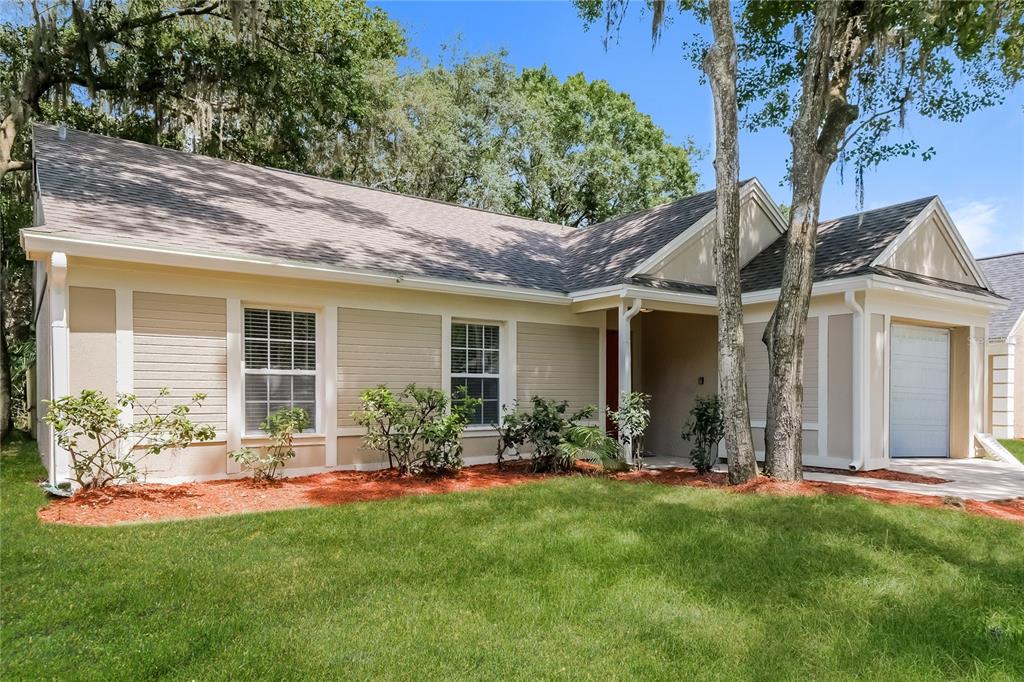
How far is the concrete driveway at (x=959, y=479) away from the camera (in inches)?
291

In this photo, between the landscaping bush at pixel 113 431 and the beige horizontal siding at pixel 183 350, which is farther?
the beige horizontal siding at pixel 183 350

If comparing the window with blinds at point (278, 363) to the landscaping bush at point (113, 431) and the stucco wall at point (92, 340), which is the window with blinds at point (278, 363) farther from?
the stucco wall at point (92, 340)

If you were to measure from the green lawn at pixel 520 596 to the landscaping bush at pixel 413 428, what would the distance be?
2167 millimetres

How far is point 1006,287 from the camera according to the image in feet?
55.9

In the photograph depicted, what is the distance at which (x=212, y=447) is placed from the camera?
750cm

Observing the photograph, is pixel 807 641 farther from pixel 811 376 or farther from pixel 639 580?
pixel 811 376

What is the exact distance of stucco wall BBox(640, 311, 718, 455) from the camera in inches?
433

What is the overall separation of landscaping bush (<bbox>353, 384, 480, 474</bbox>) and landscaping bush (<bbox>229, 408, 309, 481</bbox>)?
2.64 ft

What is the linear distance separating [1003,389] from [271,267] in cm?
1723

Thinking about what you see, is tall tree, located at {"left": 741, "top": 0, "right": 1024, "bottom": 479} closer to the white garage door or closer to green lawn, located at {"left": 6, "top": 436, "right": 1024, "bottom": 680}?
green lawn, located at {"left": 6, "top": 436, "right": 1024, "bottom": 680}

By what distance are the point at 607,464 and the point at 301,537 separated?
485 cm

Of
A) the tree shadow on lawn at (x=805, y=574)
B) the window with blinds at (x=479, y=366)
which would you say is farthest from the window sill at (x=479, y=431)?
the tree shadow on lawn at (x=805, y=574)

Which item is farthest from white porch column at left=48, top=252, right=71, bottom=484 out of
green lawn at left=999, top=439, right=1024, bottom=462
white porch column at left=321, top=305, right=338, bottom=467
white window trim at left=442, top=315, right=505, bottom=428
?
green lawn at left=999, top=439, right=1024, bottom=462

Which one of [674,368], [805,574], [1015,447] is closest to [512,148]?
[674,368]
